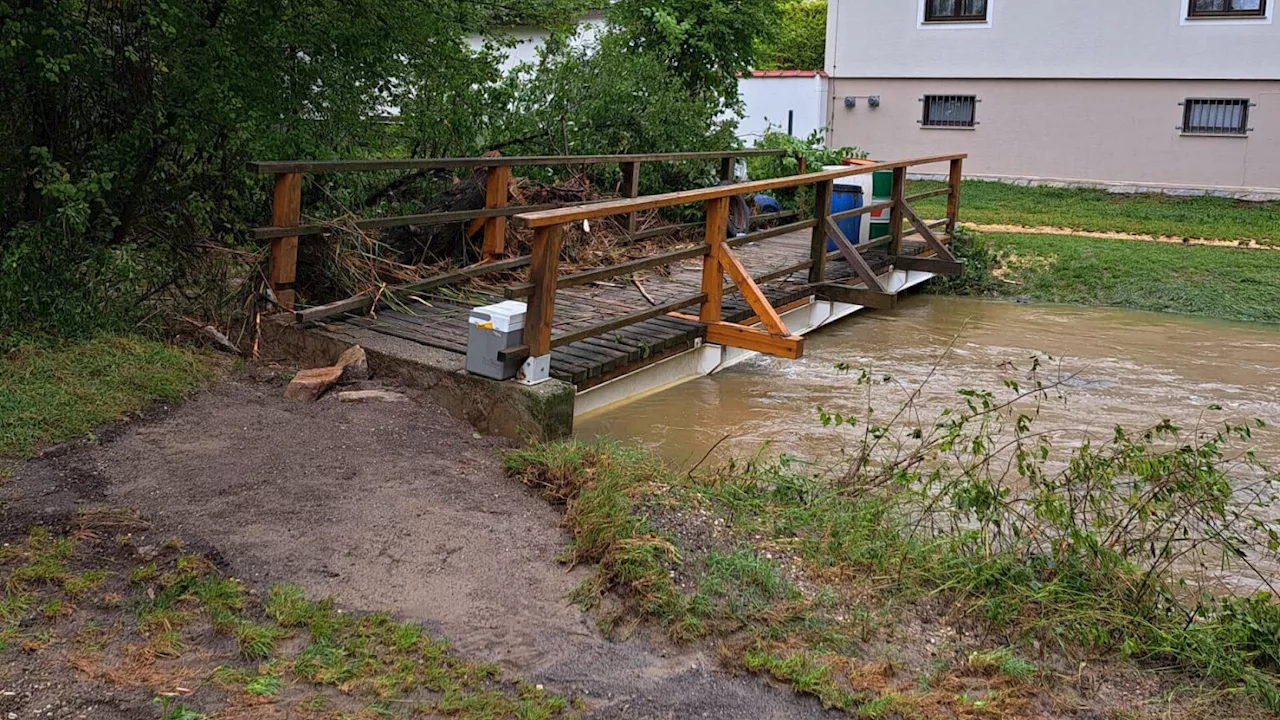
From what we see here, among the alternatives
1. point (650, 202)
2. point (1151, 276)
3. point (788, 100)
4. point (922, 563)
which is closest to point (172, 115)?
point (650, 202)

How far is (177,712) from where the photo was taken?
10.7ft

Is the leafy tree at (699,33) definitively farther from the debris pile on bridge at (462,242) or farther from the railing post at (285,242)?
the railing post at (285,242)

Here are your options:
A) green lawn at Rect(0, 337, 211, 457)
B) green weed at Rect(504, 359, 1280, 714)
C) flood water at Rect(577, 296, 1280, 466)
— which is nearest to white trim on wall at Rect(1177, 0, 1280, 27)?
flood water at Rect(577, 296, 1280, 466)

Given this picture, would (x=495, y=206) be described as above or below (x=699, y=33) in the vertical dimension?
below

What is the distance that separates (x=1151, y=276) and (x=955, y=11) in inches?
427

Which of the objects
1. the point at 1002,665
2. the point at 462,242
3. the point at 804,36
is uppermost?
the point at 804,36

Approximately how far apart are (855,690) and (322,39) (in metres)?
5.97

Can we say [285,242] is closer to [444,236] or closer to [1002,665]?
[444,236]

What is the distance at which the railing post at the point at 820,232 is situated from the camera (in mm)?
10367

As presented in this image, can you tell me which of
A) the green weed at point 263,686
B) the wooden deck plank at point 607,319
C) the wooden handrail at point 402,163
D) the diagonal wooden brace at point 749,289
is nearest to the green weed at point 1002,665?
the green weed at point 263,686

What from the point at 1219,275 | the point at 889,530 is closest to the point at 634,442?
the point at 889,530

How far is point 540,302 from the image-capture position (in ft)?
21.4

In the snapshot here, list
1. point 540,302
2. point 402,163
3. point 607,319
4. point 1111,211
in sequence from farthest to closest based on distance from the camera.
Result: 1. point 1111,211
2. point 607,319
3. point 402,163
4. point 540,302

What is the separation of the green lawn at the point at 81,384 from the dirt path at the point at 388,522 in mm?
199
